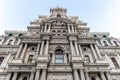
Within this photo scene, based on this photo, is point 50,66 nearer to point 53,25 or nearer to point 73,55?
point 73,55

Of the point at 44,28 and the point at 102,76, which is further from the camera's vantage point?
the point at 44,28

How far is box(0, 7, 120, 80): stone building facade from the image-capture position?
2011 centimetres

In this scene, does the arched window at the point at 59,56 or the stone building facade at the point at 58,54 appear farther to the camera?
the arched window at the point at 59,56

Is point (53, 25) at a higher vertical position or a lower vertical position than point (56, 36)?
higher

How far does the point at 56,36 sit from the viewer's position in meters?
26.7

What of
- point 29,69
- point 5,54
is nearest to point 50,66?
point 29,69

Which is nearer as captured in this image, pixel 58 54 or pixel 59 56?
pixel 59 56

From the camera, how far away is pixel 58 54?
24078 millimetres

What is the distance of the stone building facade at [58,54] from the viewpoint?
792 inches

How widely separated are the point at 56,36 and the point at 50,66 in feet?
Answer: 22.7

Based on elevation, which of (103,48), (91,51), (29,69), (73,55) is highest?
(103,48)

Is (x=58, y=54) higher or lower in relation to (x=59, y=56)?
higher

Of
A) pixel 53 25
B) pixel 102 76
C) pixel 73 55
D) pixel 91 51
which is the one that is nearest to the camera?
pixel 102 76

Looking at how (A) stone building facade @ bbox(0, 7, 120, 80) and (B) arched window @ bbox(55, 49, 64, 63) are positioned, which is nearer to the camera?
(A) stone building facade @ bbox(0, 7, 120, 80)
